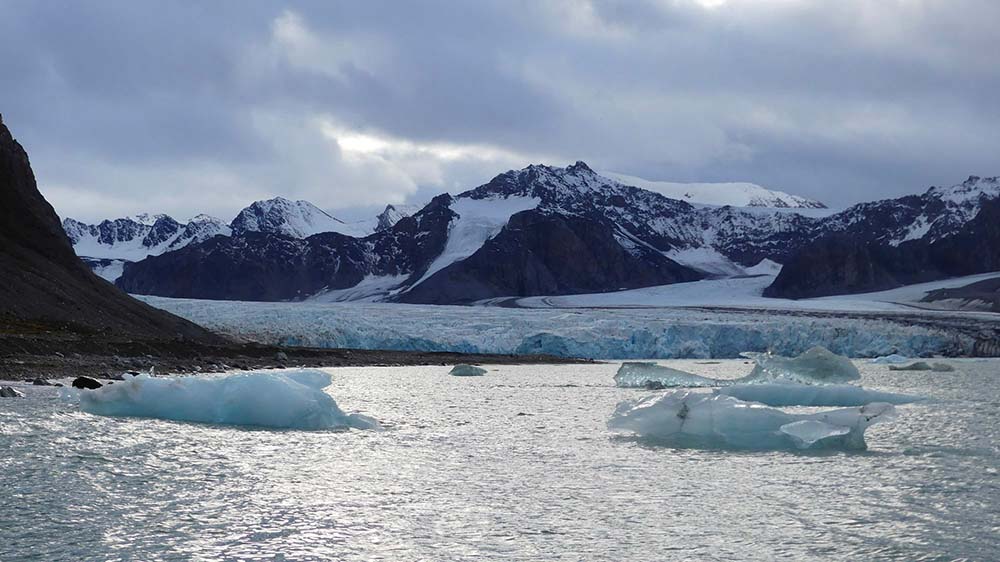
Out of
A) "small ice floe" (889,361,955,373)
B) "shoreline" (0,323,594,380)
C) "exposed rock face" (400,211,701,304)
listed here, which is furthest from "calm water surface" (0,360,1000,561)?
"exposed rock face" (400,211,701,304)

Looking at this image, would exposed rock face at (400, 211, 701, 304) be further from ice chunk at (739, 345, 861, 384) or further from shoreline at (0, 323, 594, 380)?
ice chunk at (739, 345, 861, 384)

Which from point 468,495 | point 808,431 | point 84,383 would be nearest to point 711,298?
point 84,383

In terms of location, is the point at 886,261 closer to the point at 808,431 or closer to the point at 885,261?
the point at 885,261

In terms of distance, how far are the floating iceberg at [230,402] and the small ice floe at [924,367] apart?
32988mm

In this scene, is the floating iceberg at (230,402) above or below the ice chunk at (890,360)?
below

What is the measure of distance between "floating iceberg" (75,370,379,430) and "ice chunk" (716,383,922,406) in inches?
381

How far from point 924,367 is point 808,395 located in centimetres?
2415

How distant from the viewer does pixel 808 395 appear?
23812 millimetres

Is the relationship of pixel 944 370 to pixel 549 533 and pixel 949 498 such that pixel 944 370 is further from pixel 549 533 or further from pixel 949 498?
pixel 549 533

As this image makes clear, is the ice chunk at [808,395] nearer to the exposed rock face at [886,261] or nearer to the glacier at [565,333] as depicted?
the glacier at [565,333]

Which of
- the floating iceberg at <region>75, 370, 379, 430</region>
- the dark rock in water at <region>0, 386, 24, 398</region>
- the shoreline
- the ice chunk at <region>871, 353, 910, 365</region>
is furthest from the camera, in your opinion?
the ice chunk at <region>871, 353, 910, 365</region>

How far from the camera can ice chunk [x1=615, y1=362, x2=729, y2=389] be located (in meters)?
27.3

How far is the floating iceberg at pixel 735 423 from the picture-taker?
50.0ft

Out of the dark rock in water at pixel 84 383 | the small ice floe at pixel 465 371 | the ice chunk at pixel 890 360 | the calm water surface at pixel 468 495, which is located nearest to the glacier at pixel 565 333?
the ice chunk at pixel 890 360
